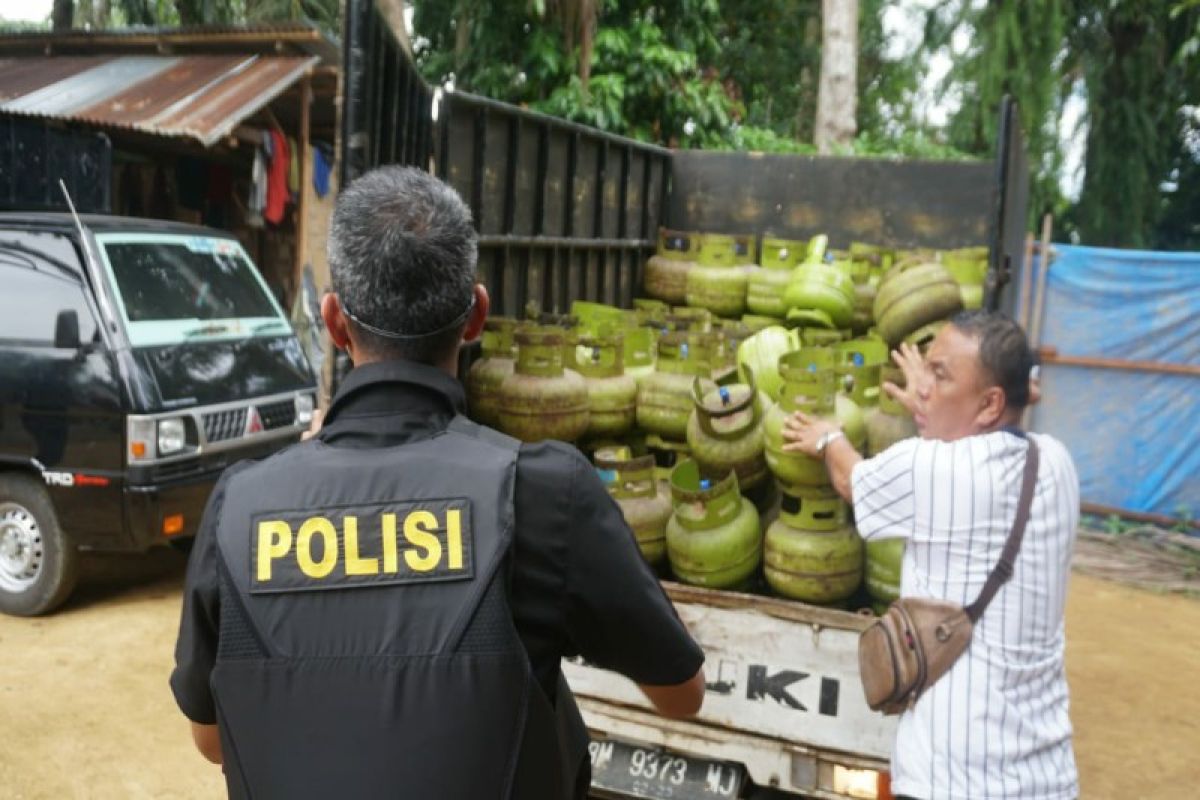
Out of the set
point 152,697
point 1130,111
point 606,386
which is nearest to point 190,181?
point 152,697

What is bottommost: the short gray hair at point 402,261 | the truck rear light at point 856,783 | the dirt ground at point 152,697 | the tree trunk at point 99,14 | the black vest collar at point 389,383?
the dirt ground at point 152,697

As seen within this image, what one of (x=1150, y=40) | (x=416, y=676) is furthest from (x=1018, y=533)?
(x=1150, y=40)

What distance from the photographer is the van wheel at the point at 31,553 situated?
577 centimetres

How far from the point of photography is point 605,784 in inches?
125

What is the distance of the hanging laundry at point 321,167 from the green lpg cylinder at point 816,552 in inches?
327

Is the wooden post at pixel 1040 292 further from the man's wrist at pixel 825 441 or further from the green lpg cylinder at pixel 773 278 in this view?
the man's wrist at pixel 825 441

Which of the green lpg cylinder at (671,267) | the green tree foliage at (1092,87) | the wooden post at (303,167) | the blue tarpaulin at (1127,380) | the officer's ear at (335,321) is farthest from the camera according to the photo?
the green tree foliage at (1092,87)

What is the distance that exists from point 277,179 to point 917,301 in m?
7.07

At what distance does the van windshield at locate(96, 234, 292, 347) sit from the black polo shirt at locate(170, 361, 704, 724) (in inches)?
184

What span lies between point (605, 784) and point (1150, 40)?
12.7 meters

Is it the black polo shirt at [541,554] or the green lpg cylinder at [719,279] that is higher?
the green lpg cylinder at [719,279]

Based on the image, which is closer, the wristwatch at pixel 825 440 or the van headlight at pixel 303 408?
the wristwatch at pixel 825 440

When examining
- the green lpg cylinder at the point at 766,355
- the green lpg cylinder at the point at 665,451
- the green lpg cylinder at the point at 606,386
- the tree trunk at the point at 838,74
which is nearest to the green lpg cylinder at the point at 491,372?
the green lpg cylinder at the point at 606,386

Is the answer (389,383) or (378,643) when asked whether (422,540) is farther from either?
(389,383)
